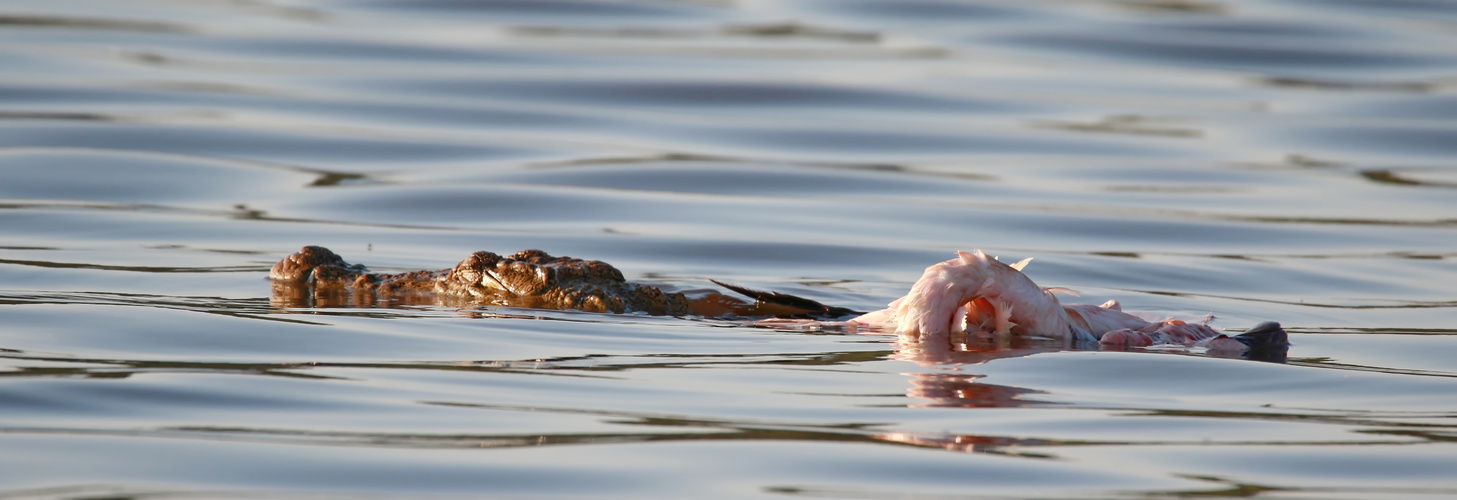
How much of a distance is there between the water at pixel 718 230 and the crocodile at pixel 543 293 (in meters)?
0.12

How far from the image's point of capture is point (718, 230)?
738 centimetres

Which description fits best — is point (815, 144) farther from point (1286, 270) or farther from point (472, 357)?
point (472, 357)

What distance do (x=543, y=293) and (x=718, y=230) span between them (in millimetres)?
2534

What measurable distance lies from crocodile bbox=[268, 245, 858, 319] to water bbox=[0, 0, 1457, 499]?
12cm

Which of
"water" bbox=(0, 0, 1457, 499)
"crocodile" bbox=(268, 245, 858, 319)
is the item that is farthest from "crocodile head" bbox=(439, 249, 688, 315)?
"water" bbox=(0, 0, 1457, 499)

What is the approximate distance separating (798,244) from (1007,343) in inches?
109

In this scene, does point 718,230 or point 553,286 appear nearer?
point 553,286

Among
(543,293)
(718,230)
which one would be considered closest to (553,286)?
(543,293)

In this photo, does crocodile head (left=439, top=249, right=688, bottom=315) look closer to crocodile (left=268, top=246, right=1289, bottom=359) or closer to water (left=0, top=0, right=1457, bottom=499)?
crocodile (left=268, top=246, right=1289, bottom=359)

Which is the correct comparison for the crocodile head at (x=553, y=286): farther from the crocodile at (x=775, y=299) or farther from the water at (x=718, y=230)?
the water at (x=718, y=230)

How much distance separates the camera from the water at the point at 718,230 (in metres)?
3.07

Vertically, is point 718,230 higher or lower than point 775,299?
higher

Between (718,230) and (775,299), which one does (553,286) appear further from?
(718,230)

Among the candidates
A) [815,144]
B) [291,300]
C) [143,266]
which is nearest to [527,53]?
[815,144]
